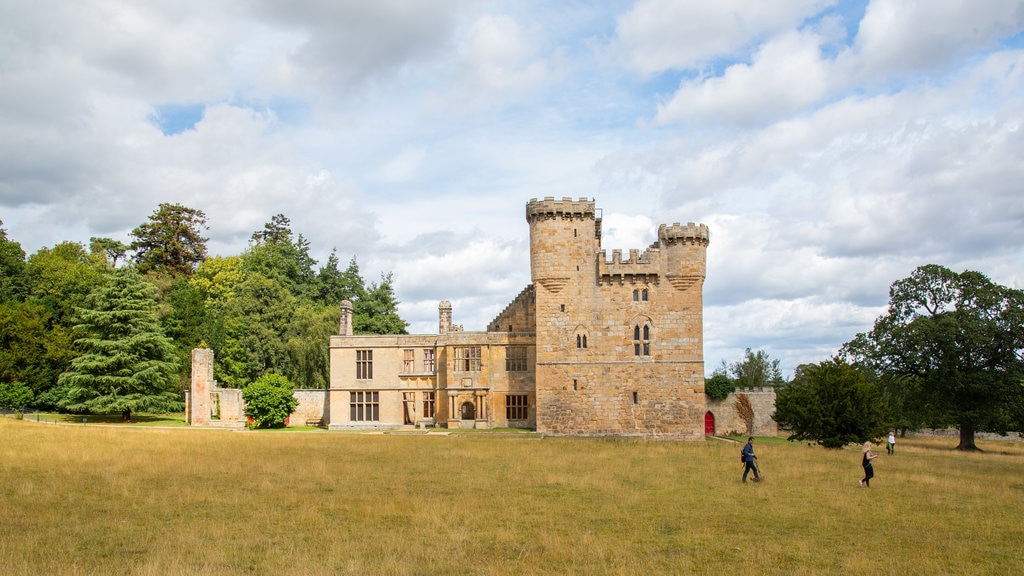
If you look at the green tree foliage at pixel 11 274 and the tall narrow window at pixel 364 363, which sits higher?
the green tree foliage at pixel 11 274

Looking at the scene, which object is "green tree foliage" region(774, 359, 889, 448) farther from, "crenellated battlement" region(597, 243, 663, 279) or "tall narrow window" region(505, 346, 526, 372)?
"tall narrow window" region(505, 346, 526, 372)

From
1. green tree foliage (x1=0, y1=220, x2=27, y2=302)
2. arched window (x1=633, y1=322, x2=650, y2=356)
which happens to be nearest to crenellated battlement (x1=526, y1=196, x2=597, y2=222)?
arched window (x1=633, y1=322, x2=650, y2=356)

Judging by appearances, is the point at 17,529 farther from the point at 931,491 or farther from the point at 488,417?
the point at 488,417

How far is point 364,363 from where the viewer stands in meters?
52.6

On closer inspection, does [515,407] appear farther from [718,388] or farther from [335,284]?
[335,284]

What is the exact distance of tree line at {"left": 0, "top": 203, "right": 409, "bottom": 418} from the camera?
163 ft

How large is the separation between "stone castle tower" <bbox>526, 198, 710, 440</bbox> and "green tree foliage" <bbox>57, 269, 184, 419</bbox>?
969 inches

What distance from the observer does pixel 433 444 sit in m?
36.4

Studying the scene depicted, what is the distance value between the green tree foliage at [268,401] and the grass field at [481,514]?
59.5ft

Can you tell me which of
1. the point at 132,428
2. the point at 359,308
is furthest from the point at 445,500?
the point at 359,308

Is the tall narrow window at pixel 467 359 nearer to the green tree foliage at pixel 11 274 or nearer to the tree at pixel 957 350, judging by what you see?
the tree at pixel 957 350

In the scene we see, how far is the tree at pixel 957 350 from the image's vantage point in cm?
4588

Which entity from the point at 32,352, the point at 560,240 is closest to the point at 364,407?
the point at 560,240

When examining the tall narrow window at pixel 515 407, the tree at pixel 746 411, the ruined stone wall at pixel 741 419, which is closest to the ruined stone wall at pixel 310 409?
the tall narrow window at pixel 515 407
